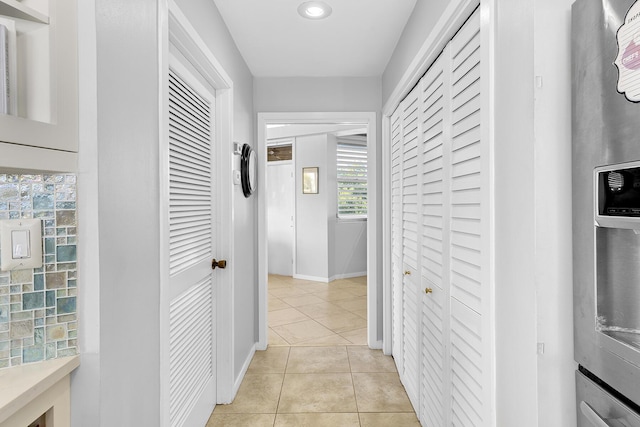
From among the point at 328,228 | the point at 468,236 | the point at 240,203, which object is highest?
the point at 240,203

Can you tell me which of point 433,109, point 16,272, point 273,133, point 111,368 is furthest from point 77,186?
point 273,133

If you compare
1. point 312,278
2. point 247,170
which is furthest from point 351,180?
point 247,170

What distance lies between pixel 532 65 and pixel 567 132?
7.2 inches

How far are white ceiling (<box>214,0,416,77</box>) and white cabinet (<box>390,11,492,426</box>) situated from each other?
51cm

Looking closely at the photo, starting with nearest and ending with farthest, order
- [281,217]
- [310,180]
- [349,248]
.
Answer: [310,180] → [349,248] → [281,217]

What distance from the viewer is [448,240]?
1.54 metres

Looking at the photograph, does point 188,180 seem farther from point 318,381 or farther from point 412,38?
point 318,381

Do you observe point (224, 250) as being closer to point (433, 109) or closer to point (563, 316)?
point (433, 109)

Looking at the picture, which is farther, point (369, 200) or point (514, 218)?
point (369, 200)

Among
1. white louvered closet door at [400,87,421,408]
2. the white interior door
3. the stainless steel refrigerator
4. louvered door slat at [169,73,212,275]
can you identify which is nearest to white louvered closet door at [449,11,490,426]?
the stainless steel refrigerator

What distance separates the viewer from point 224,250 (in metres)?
2.24

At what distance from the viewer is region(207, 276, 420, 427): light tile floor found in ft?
6.90

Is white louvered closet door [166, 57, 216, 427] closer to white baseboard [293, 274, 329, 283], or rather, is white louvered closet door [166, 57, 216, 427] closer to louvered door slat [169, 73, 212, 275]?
louvered door slat [169, 73, 212, 275]

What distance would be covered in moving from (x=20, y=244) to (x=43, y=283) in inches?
4.6
